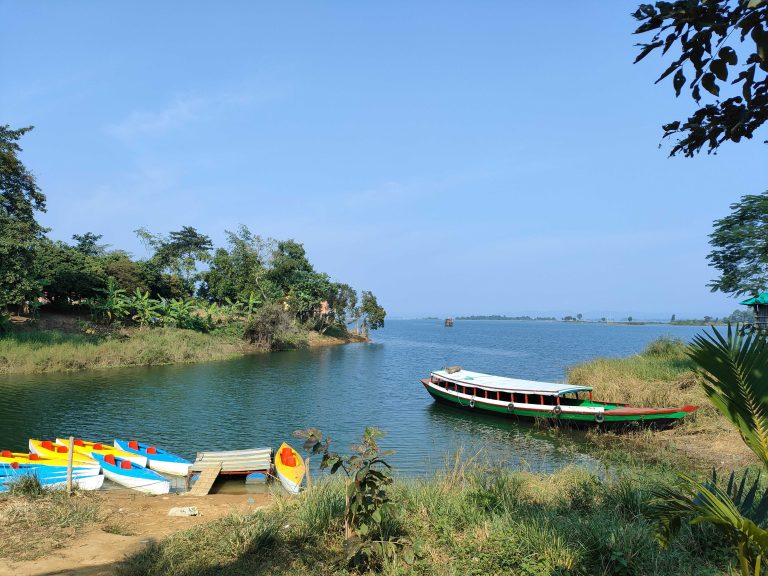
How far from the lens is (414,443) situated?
19875 millimetres

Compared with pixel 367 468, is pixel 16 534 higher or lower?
lower

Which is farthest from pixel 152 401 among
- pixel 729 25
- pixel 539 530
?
pixel 729 25

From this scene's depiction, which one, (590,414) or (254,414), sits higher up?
(590,414)

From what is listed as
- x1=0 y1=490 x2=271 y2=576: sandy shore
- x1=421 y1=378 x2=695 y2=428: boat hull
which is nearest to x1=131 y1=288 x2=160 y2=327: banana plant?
x1=421 y1=378 x2=695 y2=428: boat hull

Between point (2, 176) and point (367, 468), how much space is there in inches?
1599

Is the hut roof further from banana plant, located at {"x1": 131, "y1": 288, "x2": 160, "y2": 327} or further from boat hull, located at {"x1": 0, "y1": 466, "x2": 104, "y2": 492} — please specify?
banana plant, located at {"x1": 131, "y1": 288, "x2": 160, "y2": 327}

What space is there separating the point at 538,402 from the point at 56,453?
18750 mm

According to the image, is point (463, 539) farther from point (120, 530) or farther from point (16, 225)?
point (16, 225)

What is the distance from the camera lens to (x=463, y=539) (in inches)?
251

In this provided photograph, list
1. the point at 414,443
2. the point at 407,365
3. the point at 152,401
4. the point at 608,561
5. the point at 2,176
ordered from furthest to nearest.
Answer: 1. the point at 407,365
2. the point at 2,176
3. the point at 152,401
4. the point at 414,443
5. the point at 608,561

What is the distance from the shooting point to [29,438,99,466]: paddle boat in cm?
1245

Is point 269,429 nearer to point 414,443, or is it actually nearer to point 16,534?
point 414,443

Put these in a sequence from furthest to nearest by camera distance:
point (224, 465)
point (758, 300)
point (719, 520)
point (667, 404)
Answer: point (758, 300), point (667, 404), point (224, 465), point (719, 520)

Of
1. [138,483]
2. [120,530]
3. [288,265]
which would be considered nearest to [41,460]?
[138,483]
